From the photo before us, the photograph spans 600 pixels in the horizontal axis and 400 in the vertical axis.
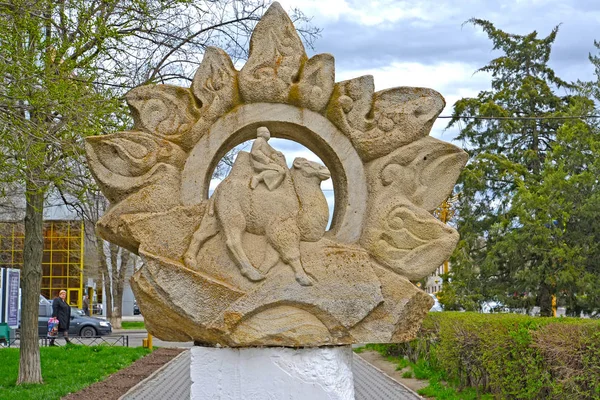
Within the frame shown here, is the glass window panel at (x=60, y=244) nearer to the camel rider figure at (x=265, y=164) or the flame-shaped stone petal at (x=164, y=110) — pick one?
the flame-shaped stone petal at (x=164, y=110)

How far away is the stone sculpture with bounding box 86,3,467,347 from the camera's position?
5.54 m

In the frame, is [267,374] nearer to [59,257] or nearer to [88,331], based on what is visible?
[88,331]

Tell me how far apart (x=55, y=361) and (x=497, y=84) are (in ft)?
47.7

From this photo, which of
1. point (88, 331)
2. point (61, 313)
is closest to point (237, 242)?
point (61, 313)

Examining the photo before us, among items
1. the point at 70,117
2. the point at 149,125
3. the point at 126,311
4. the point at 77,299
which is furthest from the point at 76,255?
the point at 149,125

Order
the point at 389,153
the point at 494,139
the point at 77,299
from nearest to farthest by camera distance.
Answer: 1. the point at 389,153
2. the point at 494,139
3. the point at 77,299

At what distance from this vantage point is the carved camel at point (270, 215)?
558 centimetres

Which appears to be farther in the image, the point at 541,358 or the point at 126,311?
the point at 126,311

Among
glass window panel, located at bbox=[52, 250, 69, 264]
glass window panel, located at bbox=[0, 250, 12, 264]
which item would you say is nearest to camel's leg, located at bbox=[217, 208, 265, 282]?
glass window panel, located at bbox=[0, 250, 12, 264]

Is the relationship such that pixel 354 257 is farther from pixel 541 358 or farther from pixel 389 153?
pixel 541 358

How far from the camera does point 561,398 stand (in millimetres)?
8078

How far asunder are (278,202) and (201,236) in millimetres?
634

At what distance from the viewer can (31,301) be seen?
11297 mm

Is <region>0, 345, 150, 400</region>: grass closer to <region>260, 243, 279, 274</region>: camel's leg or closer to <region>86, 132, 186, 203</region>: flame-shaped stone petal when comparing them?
<region>86, 132, 186, 203</region>: flame-shaped stone petal
